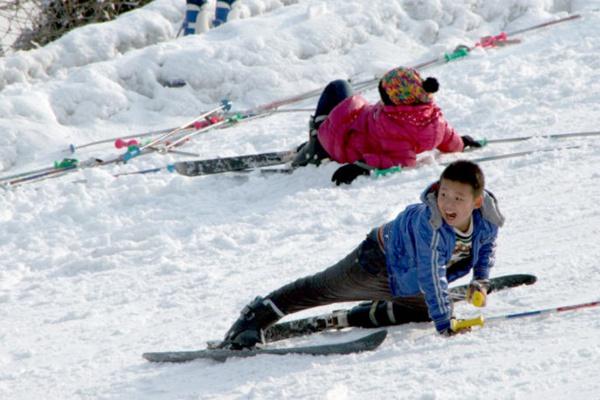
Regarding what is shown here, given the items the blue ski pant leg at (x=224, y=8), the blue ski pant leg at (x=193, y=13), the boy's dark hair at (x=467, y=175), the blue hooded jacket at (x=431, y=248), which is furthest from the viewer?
the blue ski pant leg at (x=224, y=8)

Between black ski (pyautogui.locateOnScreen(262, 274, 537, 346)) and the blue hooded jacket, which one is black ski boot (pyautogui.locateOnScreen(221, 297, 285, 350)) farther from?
the blue hooded jacket

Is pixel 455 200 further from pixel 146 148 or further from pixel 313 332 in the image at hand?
pixel 146 148

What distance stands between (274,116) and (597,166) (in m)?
3.21

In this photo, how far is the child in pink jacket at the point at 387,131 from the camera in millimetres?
6594

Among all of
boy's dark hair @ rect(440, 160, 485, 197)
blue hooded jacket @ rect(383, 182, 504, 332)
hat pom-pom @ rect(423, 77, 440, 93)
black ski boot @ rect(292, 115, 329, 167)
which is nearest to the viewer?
boy's dark hair @ rect(440, 160, 485, 197)

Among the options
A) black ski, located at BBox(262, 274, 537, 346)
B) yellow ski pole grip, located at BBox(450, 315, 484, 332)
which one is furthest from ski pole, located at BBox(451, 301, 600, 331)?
black ski, located at BBox(262, 274, 537, 346)

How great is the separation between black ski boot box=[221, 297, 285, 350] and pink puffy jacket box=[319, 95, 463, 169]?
8.53 feet

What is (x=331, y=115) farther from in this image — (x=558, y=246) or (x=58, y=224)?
(x=558, y=246)

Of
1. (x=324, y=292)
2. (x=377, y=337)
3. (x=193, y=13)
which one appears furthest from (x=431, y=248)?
(x=193, y=13)

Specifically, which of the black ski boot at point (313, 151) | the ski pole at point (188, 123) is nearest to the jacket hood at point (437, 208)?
the black ski boot at point (313, 151)

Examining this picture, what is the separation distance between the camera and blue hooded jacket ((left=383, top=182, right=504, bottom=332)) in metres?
3.91

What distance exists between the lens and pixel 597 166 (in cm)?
613

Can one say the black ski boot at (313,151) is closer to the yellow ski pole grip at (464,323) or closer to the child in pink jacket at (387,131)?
the child in pink jacket at (387,131)

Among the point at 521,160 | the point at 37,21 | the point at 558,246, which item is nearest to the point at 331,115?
the point at 521,160
